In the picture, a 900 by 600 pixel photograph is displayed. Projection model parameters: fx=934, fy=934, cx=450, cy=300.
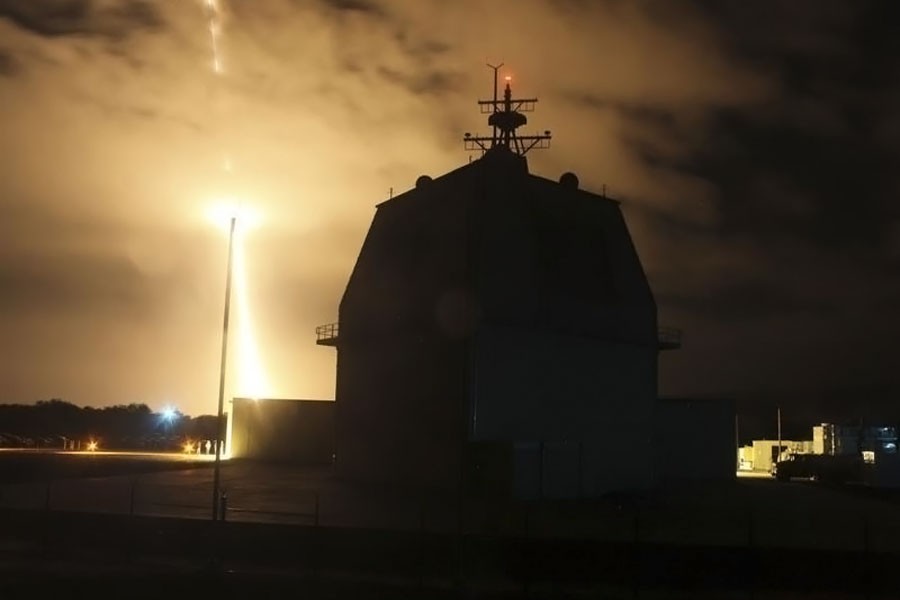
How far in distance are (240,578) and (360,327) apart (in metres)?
35.2

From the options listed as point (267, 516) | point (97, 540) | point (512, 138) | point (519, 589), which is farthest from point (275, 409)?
point (519, 589)

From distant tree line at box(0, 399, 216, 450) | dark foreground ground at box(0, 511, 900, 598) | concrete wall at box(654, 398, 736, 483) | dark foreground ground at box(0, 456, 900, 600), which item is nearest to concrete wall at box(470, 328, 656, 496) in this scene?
concrete wall at box(654, 398, 736, 483)

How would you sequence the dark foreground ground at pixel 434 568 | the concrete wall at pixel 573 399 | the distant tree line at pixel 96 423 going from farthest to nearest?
the distant tree line at pixel 96 423 < the concrete wall at pixel 573 399 < the dark foreground ground at pixel 434 568

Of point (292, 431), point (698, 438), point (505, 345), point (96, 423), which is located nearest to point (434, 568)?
point (505, 345)

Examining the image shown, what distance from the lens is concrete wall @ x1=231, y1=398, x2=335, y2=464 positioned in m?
73.3

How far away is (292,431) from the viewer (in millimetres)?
73688

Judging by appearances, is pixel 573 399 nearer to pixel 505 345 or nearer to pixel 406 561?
pixel 505 345

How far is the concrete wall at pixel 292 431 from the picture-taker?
241 feet

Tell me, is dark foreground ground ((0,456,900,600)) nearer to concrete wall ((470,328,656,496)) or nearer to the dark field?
concrete wall ((470,328,656,496))

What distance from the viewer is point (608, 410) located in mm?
50188

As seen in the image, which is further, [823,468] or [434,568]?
[823,468]

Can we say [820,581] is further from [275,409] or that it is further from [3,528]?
[275,409]

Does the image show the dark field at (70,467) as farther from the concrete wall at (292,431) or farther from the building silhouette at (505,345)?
the building silhouette at (505,345)

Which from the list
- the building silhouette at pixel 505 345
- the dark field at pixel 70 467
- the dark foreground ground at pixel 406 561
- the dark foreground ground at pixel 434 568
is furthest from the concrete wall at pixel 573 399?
the dark field at pixel 70 467
